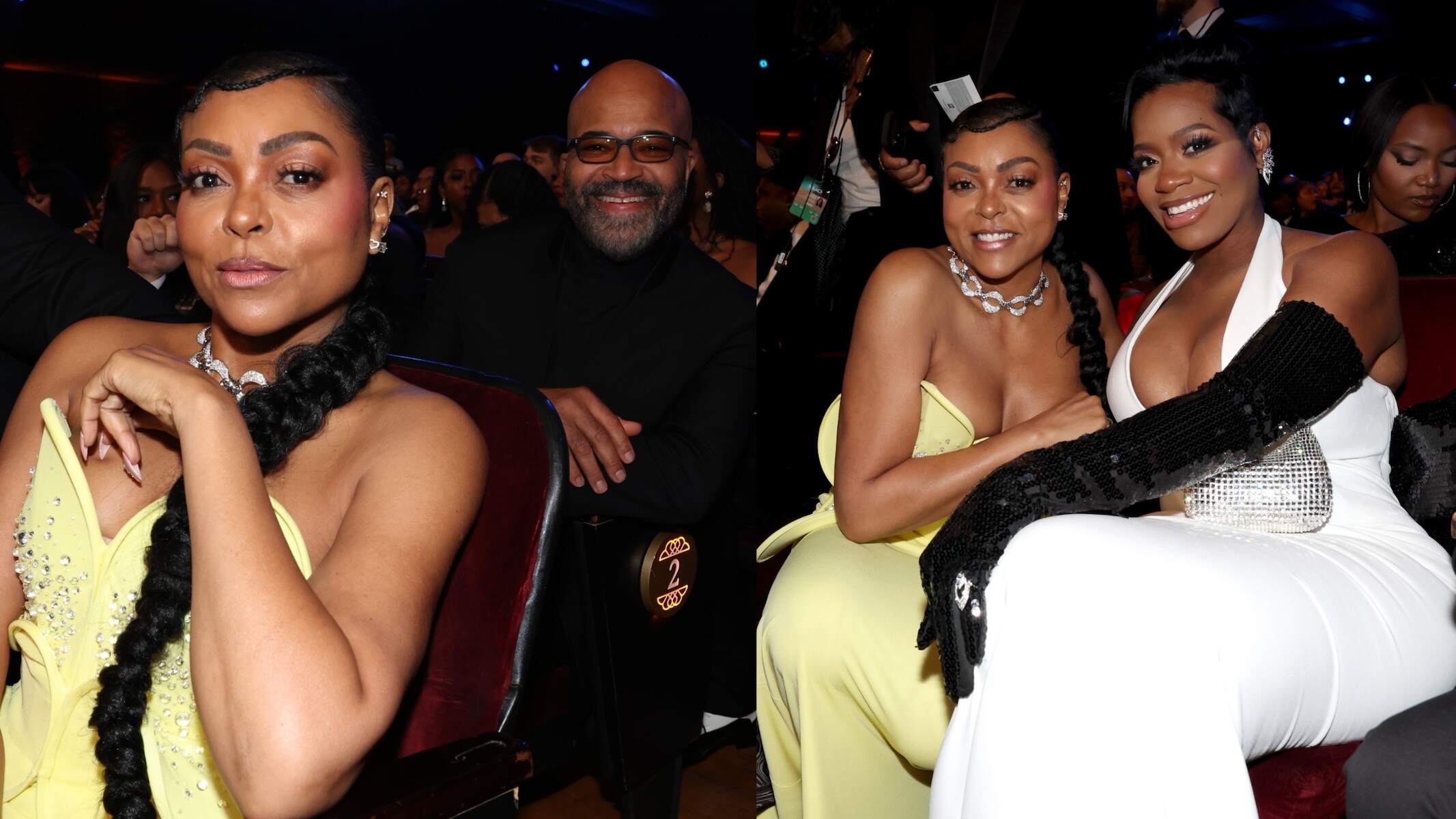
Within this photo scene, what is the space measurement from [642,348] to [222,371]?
1.09m

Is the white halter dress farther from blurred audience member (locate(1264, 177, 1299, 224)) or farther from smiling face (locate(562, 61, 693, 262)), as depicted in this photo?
blurred audience member (locate(1264, 177, 1299, 224))

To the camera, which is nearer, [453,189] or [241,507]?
[241,507]

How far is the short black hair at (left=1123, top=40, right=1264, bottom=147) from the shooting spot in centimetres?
193

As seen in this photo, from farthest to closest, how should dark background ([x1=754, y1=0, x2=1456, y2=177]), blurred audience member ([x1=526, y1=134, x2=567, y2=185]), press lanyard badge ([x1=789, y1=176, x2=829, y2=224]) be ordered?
blurred audience member ([x1=526, y1=134, x2=567, y2=185]) → press lanyard badge ([x1=789, y1=176, x2=829, y2=224]) → dark background ([x1=754, y1=0, x2=1456, y2=177])

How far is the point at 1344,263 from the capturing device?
178cm

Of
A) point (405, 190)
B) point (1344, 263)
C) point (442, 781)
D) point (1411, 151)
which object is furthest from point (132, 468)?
point (405, 190)

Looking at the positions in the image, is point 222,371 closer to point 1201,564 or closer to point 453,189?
point 1201,564

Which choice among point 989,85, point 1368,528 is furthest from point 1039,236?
point 1368,528

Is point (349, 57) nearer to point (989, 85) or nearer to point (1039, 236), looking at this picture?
point (989, 85)

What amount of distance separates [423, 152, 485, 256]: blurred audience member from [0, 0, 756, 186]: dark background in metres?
1.12

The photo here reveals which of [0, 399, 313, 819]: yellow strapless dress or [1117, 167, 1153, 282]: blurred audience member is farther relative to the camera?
[1117, 167, 1153, 282]: blurred audience member

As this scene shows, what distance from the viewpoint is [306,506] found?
140cm

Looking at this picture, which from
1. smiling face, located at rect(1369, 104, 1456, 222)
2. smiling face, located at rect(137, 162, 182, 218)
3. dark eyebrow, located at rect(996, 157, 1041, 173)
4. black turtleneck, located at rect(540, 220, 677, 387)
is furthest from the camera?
smiling face, located at rect(137, 162, 182, 218)

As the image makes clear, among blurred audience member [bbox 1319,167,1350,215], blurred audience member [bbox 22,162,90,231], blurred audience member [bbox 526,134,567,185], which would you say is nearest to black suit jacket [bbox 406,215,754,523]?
blurred audience member [bbox 526,134,567,185]
